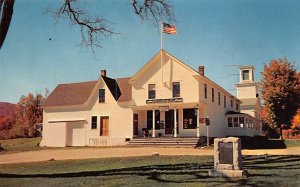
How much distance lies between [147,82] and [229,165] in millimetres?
23282

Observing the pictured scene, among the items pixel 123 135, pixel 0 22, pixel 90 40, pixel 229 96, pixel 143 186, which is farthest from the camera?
pixel 229 96

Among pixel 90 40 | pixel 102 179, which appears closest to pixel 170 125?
pixel 90 40

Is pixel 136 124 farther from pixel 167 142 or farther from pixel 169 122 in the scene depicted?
pixel 167 142

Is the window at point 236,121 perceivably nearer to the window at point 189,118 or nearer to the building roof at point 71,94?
the window at point 189,118

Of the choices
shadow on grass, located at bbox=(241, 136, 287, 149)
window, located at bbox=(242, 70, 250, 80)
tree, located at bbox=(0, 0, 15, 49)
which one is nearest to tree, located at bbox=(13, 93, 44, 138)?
window, located at bbox=(242, 70, 250, 80)

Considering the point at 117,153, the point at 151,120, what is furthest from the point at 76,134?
the point at 117,153

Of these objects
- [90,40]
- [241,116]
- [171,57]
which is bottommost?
[241,116]

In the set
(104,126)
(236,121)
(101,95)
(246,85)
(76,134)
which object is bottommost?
(76,134)

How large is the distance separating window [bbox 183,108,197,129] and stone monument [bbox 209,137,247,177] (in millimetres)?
20420

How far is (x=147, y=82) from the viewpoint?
3506cm

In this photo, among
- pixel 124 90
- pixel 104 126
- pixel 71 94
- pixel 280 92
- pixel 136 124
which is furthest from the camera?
pixel 280 92

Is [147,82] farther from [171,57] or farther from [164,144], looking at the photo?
[164,144]

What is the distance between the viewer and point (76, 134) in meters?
38.5

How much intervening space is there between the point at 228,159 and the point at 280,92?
1399 inches
